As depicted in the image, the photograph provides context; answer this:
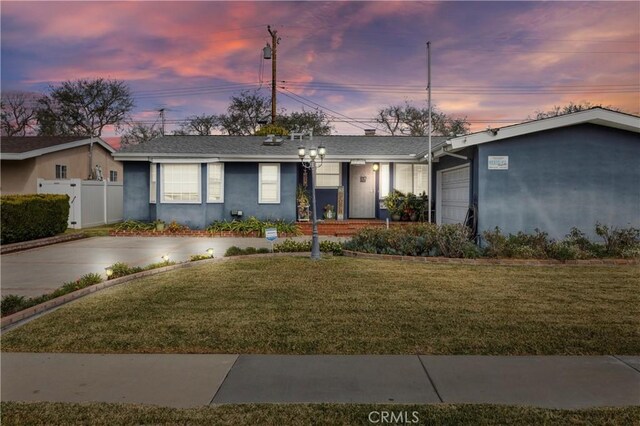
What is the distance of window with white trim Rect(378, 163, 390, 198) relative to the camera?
18062mm

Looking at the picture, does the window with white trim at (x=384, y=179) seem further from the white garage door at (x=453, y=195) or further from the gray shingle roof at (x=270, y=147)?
the white garage door at (x=453, y=195)

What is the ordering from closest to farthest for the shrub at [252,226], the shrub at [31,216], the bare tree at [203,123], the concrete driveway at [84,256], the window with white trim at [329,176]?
the concrete driveway at [84,256], the shrub at [31,216], the shrub at [252,226], the window with white trim at [329,176], the bare tree at [203,123]

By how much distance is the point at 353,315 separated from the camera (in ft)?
18.5

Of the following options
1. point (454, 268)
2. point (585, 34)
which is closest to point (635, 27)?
point (585, 34)

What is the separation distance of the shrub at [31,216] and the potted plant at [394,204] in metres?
11.8

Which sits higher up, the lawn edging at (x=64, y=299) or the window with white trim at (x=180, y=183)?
the window with white trim at (x=180, y=183)

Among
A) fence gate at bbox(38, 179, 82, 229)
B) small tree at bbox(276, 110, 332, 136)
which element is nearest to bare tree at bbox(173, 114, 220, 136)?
small tree at bbox(276, 110, 332, 136)

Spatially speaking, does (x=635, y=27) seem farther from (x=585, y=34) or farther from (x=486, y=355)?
(x=486, y=355)

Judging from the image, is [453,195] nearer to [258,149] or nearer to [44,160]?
[258,149]

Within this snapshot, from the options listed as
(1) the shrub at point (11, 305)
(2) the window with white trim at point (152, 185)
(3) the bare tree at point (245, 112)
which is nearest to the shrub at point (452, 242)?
→ (1) the shrub at point (11, 305)

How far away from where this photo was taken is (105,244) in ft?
44.0

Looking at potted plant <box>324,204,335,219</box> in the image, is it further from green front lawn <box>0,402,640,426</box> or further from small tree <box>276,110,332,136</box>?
small tree <box>276,110,332,136</box>

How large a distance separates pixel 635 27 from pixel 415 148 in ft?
31.3

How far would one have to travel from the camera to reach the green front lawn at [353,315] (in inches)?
182
